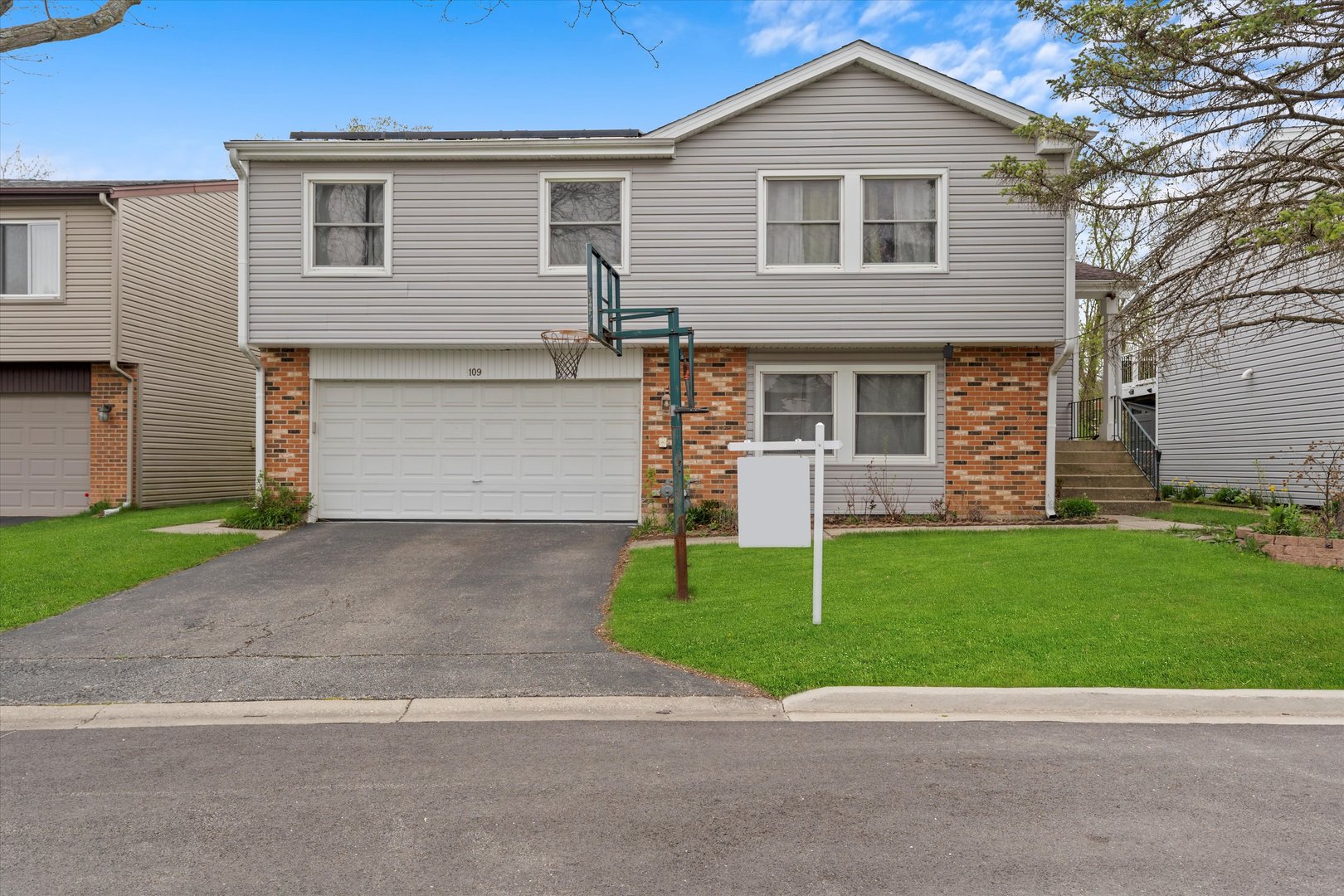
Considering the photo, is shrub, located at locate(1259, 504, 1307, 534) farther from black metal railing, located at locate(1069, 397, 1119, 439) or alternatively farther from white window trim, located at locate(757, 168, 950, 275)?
black metal railing, located at locate(1069, 397, 1119, 439)

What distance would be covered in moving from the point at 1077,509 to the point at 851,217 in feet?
18.2

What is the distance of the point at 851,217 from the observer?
42.1 ft

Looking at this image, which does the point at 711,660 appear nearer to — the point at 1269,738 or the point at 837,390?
the point at 1269,738

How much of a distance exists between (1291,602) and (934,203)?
765 centimetres

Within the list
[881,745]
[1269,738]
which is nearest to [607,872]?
[881,745]

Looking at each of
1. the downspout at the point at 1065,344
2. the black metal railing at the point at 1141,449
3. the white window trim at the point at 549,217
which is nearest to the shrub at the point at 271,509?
the white window trim at the point at 549,217

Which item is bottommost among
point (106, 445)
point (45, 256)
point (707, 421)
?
point (106, 445)

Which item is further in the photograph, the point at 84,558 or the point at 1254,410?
the point at 1254,410

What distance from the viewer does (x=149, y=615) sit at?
7.79 m

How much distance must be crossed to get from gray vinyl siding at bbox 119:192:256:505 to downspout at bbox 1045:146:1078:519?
15.7 m

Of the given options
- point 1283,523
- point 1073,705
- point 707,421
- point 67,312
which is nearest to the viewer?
point 1073,705

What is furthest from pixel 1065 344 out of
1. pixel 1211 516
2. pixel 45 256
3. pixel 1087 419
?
pixel 45 256

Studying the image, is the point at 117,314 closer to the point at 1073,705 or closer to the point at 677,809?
the point at 677,809

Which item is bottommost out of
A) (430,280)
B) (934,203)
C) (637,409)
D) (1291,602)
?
(1291,602)
